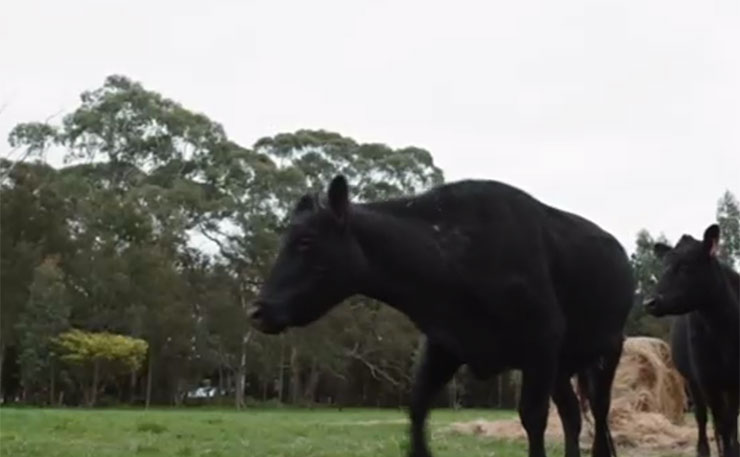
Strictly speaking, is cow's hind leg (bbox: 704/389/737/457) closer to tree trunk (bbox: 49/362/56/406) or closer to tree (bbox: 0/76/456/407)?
tree (bbox: 0/76/456/407)

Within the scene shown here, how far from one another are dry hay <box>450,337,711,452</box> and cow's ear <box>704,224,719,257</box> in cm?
517

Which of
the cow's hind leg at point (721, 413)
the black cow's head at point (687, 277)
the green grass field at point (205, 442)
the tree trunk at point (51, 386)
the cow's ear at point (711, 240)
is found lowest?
the green grass field at point (205, 442)

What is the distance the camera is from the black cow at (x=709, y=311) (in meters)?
10.5

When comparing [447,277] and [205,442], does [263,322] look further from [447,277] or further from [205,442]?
[205,442]

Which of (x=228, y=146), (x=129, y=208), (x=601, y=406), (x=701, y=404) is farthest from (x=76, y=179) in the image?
(x=601, y=406)

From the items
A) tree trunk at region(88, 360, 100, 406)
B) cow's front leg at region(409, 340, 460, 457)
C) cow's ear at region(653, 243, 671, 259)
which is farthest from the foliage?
cow's front leg at region(409, 340, 460, 457)

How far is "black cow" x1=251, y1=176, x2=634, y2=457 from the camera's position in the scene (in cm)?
552

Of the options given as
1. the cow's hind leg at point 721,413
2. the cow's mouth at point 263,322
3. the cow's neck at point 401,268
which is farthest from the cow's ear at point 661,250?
the cow's mouth at point 263,322

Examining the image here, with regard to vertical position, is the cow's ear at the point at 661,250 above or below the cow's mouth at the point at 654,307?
above

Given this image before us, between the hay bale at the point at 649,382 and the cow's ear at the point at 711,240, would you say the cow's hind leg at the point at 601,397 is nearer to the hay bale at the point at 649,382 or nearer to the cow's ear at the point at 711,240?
the cow's ear at the point at 711,240

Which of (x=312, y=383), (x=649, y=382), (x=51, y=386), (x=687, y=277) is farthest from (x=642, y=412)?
(x=312, y=383)

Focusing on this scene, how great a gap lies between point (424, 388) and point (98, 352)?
50.5 meters

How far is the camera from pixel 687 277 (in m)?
10.5

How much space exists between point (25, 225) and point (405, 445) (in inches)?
2096
